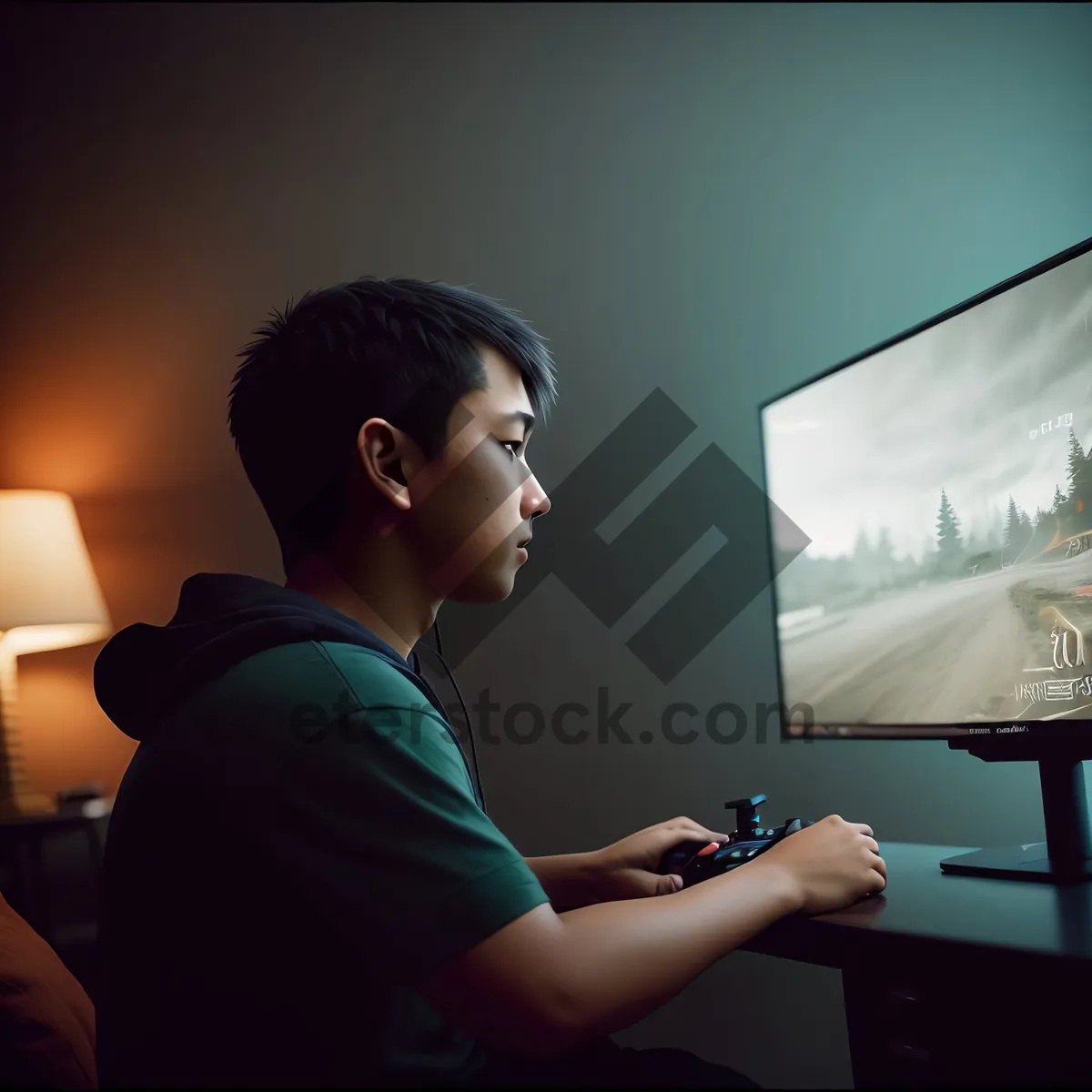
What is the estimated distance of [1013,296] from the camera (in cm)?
100

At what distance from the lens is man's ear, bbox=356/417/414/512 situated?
0.93m

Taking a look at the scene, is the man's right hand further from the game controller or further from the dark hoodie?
the dark hoodie

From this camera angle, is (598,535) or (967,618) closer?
(967,618)

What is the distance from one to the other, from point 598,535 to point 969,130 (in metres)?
1.01

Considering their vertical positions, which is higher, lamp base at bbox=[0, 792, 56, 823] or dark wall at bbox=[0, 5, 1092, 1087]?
dark wall at bbox=[0, 5, 1092, 1087]

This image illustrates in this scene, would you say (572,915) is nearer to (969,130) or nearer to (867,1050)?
(867,1050)

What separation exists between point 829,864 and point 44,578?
1287mm

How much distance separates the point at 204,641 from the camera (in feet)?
2.56

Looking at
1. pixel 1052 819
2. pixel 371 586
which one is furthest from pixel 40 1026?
pixel 1052 819

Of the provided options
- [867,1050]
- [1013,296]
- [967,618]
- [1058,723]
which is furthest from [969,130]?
[867,1050]

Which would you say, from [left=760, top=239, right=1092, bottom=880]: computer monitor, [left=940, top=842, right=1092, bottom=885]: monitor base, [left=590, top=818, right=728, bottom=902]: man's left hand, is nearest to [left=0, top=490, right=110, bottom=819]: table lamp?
[left=590, top=818, right=728, bottom=902]: man's left hand

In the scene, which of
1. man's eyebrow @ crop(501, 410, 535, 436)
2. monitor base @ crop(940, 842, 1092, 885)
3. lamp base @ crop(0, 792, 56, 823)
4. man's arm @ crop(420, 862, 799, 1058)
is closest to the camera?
man's arm @ crop(420, 862, 799, 1058)

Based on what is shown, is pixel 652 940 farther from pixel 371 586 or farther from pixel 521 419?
pixel 521 419

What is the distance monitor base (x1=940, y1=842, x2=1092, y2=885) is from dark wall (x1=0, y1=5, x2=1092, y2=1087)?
0.59 m
